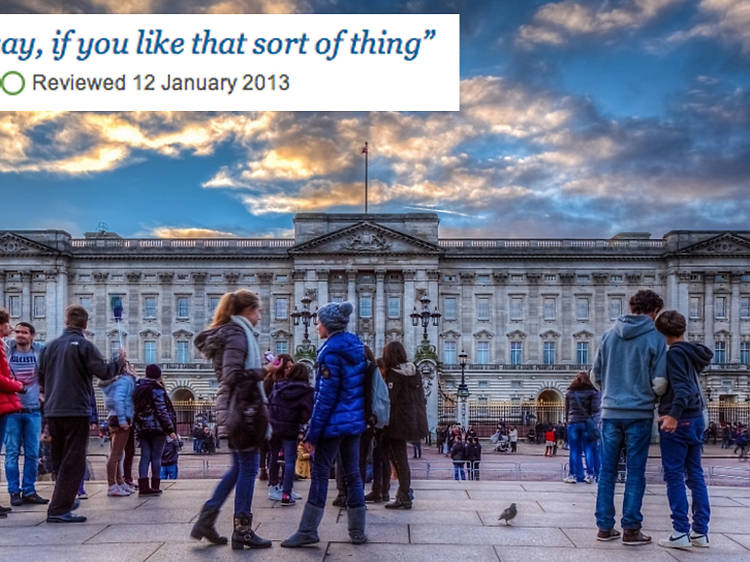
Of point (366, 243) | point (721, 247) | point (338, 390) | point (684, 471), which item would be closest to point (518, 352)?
point (366, 243)

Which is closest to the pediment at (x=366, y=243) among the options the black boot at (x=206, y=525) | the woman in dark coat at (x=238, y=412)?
the woman in dark coat at (x=238, y=412)

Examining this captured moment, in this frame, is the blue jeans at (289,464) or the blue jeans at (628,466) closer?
the blue jeans at (628,466)

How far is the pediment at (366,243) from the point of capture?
57406mm

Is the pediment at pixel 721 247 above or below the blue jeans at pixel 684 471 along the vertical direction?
above

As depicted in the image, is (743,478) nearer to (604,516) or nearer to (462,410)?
(604,516)

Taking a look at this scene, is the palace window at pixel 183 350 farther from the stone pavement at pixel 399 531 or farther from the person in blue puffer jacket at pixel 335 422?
the person in blue puffer jacket at pixel 335 422

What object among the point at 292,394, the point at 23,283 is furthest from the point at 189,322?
the point at 292,394

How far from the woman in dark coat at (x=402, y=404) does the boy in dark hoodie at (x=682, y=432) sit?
3124 mm

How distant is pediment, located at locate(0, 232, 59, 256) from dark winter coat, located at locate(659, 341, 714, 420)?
55.7 m

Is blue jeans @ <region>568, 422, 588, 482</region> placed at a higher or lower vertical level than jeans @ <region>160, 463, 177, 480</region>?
higher

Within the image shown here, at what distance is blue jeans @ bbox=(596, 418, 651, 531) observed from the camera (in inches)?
301

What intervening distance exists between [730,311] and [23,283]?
51.3 meters

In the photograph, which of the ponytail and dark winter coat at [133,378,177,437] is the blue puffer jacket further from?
dark winter coat at [133,378,177,437]

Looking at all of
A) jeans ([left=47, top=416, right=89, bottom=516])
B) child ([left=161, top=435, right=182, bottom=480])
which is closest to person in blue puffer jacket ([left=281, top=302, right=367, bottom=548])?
jeans ([left=47, top=416, right=89, bottom=516])
